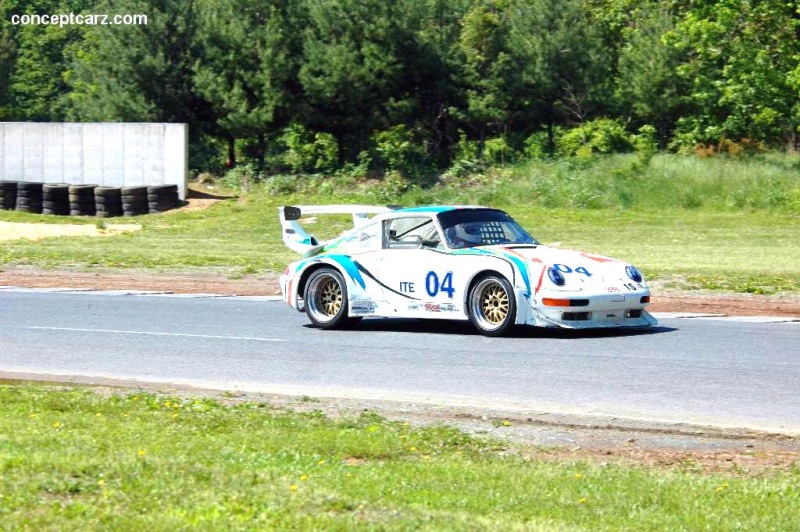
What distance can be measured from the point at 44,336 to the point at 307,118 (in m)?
29.4

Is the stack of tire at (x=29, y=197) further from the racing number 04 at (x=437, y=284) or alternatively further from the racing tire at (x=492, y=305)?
the racing tire at (x=492, y=305)

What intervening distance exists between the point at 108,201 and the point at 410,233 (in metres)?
23.9

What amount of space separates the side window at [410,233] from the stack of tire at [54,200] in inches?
965

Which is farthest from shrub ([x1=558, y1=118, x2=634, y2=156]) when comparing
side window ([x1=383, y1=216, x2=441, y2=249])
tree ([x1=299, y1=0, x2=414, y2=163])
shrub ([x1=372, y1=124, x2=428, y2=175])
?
side window ([x1=383, y1=216, x2=441, y2=249])

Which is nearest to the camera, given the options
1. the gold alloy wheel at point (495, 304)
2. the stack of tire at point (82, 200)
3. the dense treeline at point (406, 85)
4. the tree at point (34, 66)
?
the gold alloy wheel at point (495, 304)

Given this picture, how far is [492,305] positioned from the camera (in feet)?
46.3

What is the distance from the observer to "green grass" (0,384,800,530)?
5.99 meters

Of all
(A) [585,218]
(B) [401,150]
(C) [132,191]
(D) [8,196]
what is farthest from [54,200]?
(A) [585,218]

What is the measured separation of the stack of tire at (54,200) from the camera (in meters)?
37.8

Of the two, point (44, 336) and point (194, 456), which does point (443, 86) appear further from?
point (194, 456)

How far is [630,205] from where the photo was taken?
3559 cm

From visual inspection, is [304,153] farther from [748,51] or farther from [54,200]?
[748,51]

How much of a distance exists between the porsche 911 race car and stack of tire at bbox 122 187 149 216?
869 inches

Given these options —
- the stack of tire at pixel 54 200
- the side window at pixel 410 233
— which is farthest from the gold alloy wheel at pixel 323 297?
Answer: the stack of tire at pixel 54 200
